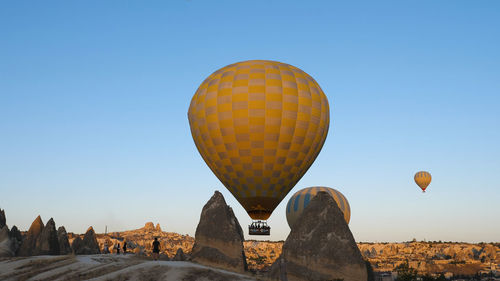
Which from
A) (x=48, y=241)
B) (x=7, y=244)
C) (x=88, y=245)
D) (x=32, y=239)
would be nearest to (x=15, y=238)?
(x=7, y=244)

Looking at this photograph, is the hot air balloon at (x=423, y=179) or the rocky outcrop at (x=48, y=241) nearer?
the rocky outcrop at (x=48, y=241)

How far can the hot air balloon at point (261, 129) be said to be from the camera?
42344mm

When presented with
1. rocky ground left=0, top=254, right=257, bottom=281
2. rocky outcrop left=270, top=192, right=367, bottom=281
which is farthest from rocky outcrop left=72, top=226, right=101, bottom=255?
rocky outcrop left=270, top=192, right=367, bottom=281

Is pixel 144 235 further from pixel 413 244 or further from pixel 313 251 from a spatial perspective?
pixel 313 251

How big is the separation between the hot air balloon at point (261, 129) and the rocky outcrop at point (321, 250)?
11.9 metres

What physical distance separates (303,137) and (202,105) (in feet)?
31.4

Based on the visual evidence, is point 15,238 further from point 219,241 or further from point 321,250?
point 321,250

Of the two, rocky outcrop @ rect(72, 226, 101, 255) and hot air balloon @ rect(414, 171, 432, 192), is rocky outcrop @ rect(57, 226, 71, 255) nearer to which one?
rocky outcrop @ rect(72, 226, 101, 255)

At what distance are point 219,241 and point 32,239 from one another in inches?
1270

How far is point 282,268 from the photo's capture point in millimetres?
30016

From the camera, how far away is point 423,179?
87.4m

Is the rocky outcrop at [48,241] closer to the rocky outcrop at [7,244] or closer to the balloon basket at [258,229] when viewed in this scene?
the rocky outcrop at [7,244]

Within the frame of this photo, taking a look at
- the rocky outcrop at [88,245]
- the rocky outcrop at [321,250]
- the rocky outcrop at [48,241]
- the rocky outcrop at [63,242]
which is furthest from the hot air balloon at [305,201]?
the rocky outcrop at [321,250]

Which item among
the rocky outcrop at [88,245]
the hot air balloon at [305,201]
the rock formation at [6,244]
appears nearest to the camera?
the rock formation at [6,244]
